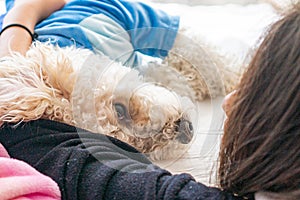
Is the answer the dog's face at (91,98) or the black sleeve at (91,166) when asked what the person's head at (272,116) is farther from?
the dog's face at (91,98)

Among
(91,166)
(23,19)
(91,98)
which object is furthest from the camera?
(23,19)

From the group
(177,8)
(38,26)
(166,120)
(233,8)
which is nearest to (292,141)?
(166,120)

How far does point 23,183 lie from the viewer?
2.21ft

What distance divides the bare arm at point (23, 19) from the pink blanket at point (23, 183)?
0.29m

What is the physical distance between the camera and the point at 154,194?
661 millimetres

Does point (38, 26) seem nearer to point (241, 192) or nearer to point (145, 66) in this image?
point (145, 66)

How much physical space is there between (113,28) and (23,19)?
183mm

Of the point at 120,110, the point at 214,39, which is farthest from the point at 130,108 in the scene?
the point at 214,39

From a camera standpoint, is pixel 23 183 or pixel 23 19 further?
pixel 23 19

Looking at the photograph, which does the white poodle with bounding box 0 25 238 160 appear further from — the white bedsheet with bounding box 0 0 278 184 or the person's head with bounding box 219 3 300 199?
the person's head with bounding box 219 3 300 199

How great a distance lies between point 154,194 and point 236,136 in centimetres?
12

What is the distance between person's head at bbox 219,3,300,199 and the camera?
576 millimetres

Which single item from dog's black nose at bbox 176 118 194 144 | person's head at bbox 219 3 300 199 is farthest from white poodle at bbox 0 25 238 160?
person's head at bbox 219 3 300 199

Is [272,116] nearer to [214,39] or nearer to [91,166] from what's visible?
[91,166]
